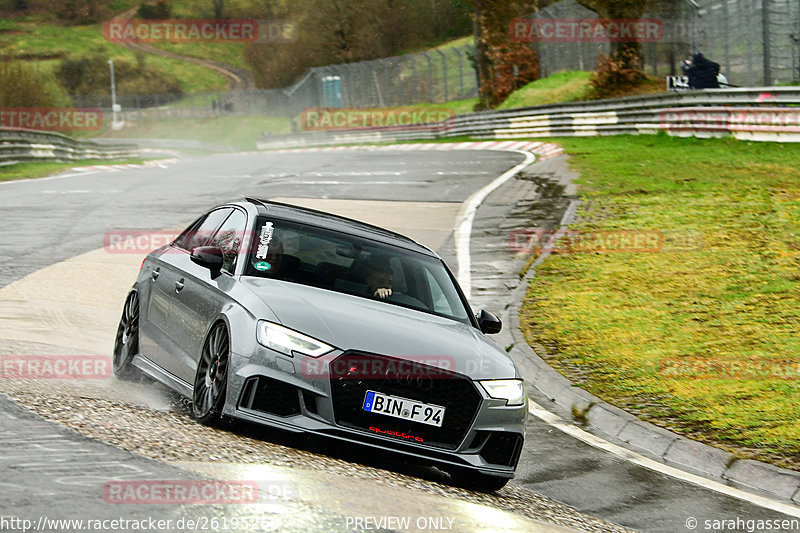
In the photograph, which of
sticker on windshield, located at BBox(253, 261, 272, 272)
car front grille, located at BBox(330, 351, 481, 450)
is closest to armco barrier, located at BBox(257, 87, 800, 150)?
sticker on windshield, located at BBox(253, 261, 272, 272)

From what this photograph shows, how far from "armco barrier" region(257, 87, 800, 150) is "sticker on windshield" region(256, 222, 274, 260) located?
63.8 ft

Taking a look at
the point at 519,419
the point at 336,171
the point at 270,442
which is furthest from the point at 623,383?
the point at 336,171

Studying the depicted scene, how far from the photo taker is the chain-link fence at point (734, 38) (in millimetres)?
28281

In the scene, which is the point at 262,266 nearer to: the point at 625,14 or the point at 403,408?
the point at 403,408

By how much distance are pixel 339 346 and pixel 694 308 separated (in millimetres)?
7787

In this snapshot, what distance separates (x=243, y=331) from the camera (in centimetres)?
683

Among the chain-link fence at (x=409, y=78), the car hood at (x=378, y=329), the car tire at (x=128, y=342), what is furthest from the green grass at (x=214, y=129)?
the car hood at (x=378, y=329)

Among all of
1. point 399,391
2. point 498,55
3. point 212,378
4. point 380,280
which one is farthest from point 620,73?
point 399,391

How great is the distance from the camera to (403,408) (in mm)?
6699

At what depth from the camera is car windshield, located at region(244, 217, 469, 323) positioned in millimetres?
7762

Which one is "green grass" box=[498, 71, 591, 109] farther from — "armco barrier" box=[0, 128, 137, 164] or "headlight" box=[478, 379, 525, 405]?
"headlight" box=[478, 379, 525, 405]

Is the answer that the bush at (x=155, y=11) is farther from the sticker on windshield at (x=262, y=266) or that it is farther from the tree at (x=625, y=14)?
the sticker on windshield at (x=262, y=266)

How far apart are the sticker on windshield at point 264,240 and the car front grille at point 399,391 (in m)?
1.52

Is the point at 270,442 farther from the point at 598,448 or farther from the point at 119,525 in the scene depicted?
the point at 598,448
